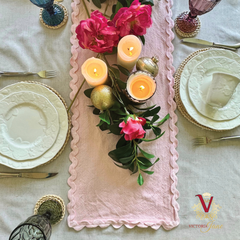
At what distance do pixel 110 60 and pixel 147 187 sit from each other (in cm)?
42

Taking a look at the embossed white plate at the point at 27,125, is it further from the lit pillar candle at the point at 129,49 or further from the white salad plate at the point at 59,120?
the lit pillar candle at the point at 129,49

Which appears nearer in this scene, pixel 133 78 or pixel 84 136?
pixel 133 78

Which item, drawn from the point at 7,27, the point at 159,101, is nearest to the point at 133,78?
the point at 159,101

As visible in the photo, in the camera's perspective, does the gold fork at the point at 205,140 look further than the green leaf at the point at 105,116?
Yes

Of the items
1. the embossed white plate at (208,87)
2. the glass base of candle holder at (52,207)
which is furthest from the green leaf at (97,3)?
the glass base of candle holder at (52,207)

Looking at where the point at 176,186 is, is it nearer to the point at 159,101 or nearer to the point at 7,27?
the point at 159,101

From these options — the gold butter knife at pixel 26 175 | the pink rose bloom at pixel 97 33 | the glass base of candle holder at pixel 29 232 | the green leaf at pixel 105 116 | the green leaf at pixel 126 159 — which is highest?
the pink rose bloom at pixel 97 33

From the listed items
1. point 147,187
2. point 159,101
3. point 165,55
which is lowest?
point 147,187

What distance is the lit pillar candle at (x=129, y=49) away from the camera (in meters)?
0.49

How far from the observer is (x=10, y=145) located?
0.56m

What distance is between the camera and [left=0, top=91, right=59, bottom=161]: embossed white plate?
1.82 feet

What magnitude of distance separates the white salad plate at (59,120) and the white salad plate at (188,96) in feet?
1.21

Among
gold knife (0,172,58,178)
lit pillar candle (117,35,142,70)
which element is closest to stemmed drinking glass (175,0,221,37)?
lit pillar candle (117,35,142,70)

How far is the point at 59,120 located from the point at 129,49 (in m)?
0.29
